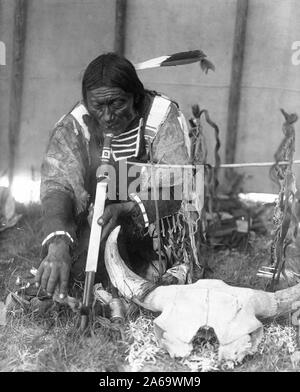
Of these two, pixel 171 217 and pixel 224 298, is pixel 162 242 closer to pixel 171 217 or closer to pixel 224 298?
pixel 171 217

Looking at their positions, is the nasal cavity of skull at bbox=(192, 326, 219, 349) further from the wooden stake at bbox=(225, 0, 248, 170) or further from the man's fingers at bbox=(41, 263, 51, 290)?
the wooden stake at bbox=(225, 0, 248, 170)

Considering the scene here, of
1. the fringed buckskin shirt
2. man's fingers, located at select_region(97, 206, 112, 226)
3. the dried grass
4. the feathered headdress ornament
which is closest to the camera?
the dried grass

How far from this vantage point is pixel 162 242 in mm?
3578

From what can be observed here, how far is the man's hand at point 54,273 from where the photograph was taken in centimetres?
291

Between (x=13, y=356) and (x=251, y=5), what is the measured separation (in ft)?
11.3

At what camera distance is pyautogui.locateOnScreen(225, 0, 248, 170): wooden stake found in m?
5.04

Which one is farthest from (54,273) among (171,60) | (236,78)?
(236,78)

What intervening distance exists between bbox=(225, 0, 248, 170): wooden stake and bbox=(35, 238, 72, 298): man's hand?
2.76 meters

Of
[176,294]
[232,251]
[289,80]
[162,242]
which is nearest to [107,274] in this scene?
[162,242]

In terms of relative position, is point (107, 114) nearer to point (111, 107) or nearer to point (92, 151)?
point (111, 107)

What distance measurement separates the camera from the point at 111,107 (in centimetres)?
325

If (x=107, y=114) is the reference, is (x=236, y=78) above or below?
above

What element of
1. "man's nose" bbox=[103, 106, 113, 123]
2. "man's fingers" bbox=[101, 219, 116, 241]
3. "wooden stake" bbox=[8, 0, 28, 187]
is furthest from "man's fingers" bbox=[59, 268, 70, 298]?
"wooden stake" bbox=[8, 0, 28, 187]

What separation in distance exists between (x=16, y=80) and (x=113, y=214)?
7.72 ft
